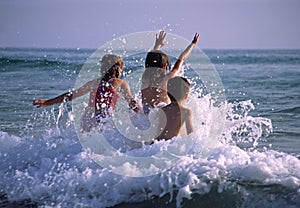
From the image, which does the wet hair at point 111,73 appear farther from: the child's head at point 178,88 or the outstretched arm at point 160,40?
the child's head at point 178,88

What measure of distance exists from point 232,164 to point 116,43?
13.5 feet

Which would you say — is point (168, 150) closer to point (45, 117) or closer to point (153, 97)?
point (153, 97)

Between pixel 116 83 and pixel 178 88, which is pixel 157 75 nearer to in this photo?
pixel 116 83

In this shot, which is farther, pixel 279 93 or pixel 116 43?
pixel 279 93

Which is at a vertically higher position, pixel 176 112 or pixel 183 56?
pixel 183 56

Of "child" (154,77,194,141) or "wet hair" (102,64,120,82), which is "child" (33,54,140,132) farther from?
"child" (154,77,194,141)

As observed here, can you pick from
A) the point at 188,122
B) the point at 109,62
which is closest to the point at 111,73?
the point at 109,62

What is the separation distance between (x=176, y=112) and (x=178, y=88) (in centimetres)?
30

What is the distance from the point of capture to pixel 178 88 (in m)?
5.66

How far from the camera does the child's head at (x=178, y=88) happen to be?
5645mm

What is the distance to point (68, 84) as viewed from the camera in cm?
1638

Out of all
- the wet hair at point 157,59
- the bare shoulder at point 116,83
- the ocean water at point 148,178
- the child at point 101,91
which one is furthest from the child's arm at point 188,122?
the bare shoulder at point 116,83

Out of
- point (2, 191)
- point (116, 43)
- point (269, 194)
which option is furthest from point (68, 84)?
point (269, 194)

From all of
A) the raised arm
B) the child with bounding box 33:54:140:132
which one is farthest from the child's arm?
the raised arm
